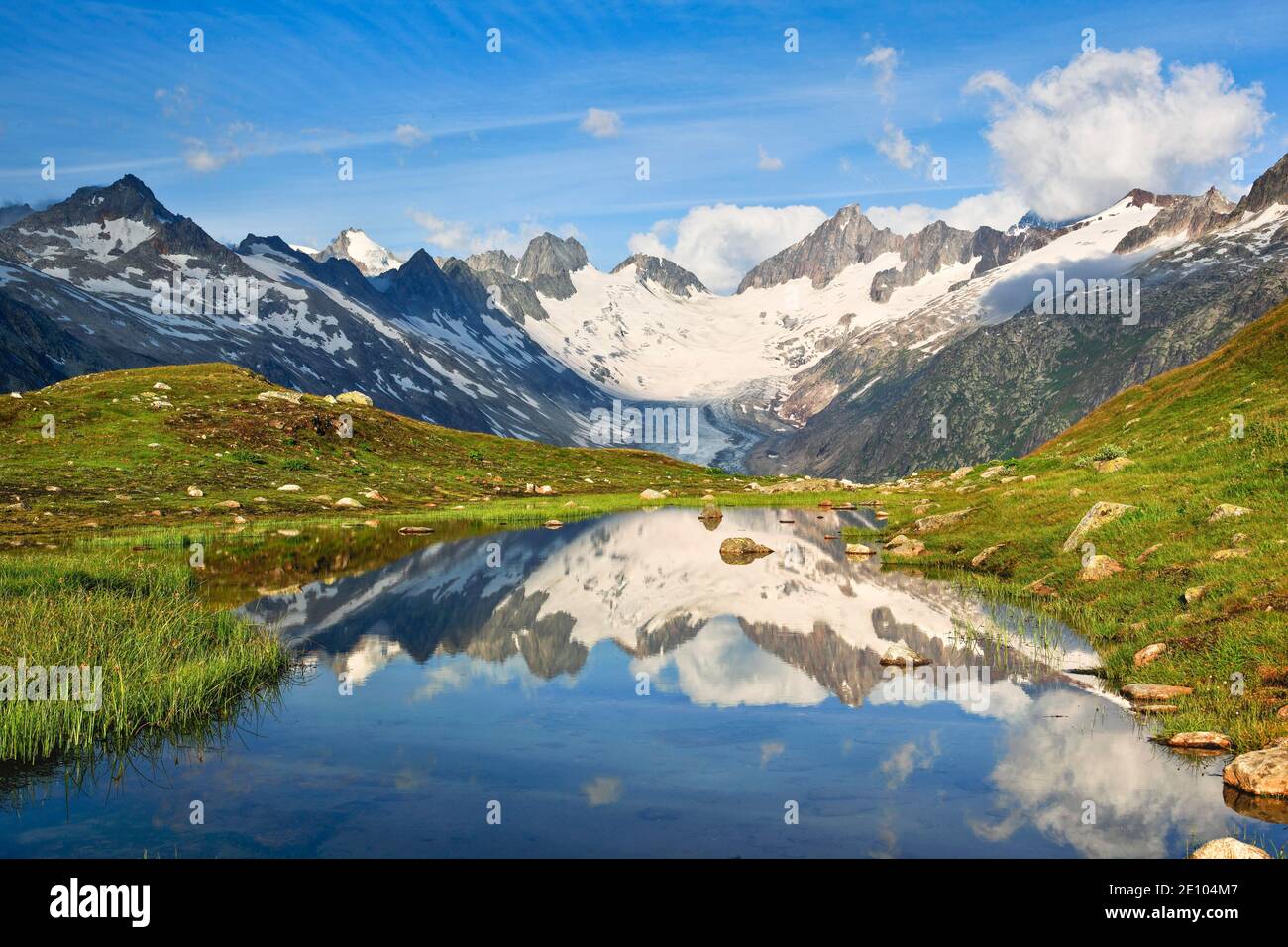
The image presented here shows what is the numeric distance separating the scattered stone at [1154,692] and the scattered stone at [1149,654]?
6.95ft

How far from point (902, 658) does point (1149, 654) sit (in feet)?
19.5

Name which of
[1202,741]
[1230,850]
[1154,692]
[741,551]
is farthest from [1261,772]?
[741,551]

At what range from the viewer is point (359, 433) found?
95875 millimetres

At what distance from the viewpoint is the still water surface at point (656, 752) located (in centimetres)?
1459

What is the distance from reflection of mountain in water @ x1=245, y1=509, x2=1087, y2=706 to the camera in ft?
91.5

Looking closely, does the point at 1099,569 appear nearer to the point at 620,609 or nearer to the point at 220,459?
the point at 620,609

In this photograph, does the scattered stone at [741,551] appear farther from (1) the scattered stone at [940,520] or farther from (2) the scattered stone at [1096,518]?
(2) the scattered stone at [1096,518]

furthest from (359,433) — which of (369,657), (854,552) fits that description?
(369,657)

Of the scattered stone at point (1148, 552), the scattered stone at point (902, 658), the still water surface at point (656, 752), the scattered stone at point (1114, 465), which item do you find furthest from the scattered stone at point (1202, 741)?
the scattered stone at point (1114, 465)

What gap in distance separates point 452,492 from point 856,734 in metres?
70.0

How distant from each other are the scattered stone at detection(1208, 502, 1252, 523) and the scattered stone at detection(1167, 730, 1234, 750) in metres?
14.5

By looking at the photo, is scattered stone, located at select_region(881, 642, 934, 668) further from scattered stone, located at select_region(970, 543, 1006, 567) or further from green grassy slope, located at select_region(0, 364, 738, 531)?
green grassy slope, located at select_region(0, 364, 738, 531)

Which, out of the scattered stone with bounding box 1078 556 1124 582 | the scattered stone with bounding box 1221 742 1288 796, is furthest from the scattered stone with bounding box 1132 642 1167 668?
the scattered stone with bounding box 1078 556 1124 582
